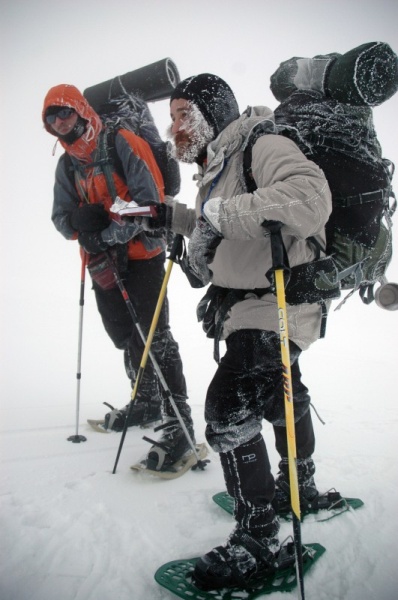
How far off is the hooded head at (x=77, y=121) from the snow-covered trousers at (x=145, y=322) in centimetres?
104

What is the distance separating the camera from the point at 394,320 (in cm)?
1265

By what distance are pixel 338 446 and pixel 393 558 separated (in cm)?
159

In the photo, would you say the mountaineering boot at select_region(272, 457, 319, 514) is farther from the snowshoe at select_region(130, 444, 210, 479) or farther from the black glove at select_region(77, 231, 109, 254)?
the black glove at select_region(77, 231, 109, 254)

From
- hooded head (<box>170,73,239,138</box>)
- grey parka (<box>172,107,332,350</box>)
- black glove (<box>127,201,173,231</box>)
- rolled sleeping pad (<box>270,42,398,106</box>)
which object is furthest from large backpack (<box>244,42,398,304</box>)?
black glove (<box>127,201,173,231</box>)

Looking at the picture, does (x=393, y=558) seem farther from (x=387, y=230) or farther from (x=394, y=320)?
(x=394, y=320)

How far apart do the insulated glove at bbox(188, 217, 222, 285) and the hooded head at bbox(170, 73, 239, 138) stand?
64 centimetres

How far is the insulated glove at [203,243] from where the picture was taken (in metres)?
1.83

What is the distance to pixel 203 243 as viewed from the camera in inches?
73.7

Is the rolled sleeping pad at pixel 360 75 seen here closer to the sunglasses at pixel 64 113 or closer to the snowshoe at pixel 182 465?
the sunglasses at pixel 64 113

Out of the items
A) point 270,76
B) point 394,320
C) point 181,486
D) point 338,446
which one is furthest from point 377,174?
point 394,320

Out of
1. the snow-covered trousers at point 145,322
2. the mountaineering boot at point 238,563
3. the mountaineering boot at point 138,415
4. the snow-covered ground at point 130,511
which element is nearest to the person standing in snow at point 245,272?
the mountaineering boot at point 238,563

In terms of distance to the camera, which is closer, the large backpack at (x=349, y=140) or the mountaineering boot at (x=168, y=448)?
the large backpack at (x=349, y=140)

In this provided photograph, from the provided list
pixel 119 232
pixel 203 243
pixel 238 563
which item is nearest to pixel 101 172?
pixel 119 232

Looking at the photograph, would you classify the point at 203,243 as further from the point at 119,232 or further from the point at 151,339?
the point at 119,232
